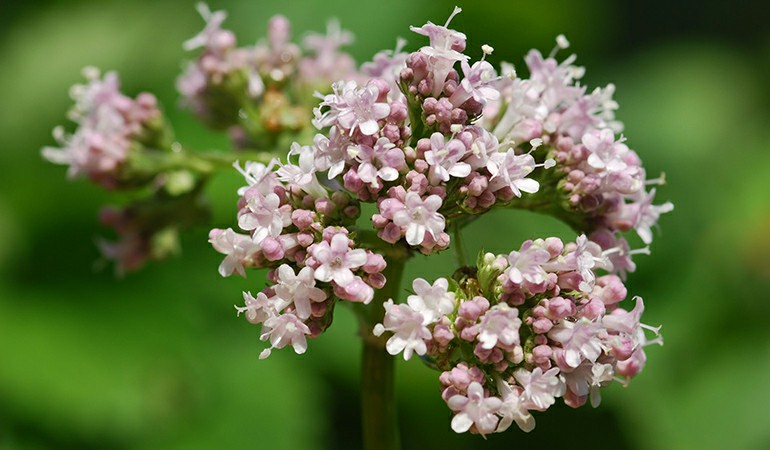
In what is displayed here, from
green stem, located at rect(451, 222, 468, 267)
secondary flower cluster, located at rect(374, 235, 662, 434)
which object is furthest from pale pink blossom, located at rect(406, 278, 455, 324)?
green stem, located at rect(451, 222, 468, 267)

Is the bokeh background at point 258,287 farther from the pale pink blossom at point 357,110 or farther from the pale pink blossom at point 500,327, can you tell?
the pale pink blossom at point 357,110

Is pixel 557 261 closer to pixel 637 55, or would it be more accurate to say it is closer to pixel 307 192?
pixel 307 192

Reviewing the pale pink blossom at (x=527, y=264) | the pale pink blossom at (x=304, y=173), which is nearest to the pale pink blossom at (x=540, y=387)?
the pale pink blossom at (x=527, y=264)

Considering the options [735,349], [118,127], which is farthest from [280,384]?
[735,349]

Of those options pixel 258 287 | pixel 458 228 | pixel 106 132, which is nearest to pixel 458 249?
pixel 458 228

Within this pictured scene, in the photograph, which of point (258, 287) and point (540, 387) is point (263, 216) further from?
point (258, 287)

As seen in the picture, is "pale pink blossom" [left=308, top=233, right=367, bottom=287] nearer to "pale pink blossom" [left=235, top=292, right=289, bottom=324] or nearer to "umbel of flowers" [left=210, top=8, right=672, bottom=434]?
"umbel of flowers" [left=210, top=8, right=672, bottom=434]
